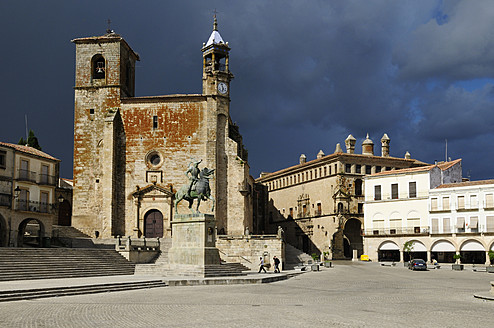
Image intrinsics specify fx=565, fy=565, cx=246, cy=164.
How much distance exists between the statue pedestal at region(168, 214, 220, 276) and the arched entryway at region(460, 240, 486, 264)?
29670 millimetres

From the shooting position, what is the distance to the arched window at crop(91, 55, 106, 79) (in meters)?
50.8

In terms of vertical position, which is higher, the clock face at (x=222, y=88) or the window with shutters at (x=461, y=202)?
the clock face at (x=222, y=88)

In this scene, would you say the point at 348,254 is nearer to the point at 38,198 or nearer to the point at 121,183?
the point at 121,183

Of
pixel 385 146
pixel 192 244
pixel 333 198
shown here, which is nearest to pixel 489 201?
pixel 333 198

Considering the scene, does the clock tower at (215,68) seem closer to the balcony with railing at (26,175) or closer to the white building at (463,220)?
the balcony with railing at (26,175)

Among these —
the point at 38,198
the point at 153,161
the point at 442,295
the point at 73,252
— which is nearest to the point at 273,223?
the point at 153,161

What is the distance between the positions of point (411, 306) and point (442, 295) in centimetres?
486

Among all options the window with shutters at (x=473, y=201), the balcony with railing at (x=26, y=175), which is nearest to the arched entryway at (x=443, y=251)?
the window with shutters at (x=473, y=201)

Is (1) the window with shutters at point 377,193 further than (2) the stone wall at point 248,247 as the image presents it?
Yes

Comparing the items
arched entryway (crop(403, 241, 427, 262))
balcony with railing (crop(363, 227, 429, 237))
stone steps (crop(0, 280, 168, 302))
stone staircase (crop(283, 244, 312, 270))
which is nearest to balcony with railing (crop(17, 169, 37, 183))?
stone steps (crop(0, 280, 168, 302))

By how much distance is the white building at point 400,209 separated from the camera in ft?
184

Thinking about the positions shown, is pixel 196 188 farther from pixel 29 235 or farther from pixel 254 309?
pixel 29 235

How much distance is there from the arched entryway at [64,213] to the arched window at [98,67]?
46.6 feet

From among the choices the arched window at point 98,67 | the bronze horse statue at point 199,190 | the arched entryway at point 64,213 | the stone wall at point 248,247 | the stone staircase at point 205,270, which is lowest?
the stone staircase at point 205,270
